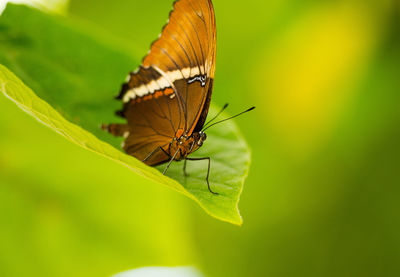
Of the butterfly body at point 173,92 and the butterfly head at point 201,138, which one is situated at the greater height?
the butterfly body at point 173,92

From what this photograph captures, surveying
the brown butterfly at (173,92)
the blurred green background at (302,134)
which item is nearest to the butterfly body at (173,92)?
the brown butterfly at (173,92)

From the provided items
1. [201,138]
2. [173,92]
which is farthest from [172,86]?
[201,138]

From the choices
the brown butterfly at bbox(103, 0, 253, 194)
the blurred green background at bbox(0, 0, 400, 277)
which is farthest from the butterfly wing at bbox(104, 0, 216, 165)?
the blurred green background at bbox(0, 0, 400, 277)

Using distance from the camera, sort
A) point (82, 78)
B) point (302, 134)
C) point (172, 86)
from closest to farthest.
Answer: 1. point (82, 78)
2. point (172, 86)
3. point (302, 134)

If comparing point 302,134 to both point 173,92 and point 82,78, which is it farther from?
point 82,78

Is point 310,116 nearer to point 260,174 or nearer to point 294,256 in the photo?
point 260,174

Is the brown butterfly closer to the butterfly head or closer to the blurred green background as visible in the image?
the butterfly head

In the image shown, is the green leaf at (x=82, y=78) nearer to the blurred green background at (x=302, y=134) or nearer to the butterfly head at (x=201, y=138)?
the butterfly head at (x=201, y=138)
